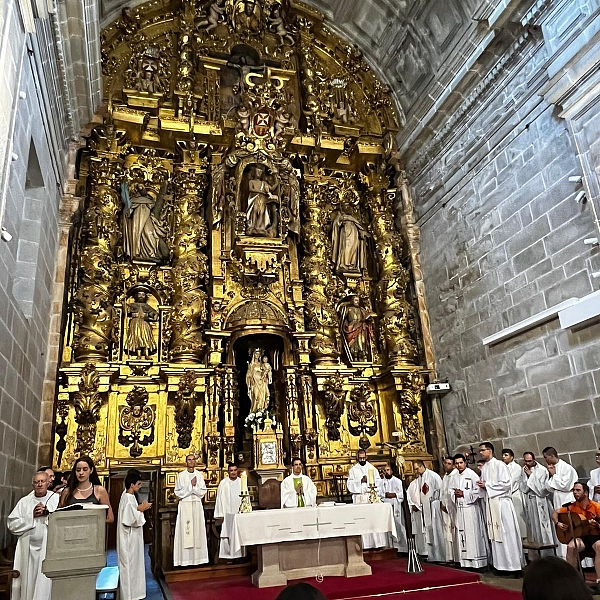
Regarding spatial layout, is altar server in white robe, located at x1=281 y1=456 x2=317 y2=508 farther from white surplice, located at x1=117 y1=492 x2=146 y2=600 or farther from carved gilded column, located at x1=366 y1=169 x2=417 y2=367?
carved gilded column, located at x1=366 y1=169 x2=417 y2=367

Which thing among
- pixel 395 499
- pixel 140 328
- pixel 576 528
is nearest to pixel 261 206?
pixel 140 328

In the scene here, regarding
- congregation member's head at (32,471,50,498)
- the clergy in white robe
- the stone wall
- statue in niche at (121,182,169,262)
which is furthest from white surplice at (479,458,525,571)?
statue in niche at (121,182,169,262)

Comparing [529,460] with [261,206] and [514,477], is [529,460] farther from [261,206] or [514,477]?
[261,206]

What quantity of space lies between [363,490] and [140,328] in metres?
5.24

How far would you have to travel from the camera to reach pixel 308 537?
718 cm

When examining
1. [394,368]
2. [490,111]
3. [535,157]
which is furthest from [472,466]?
[490,111]

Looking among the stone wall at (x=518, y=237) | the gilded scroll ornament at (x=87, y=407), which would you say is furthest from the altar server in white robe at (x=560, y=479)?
the gilded scroll ornament at (x=87, y=407)

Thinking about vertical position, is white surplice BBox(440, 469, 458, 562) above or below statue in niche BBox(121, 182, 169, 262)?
below

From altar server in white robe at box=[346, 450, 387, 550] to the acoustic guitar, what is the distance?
3.46 m

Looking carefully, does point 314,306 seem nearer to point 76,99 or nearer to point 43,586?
point 76,99

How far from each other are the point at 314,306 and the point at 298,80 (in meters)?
6.41

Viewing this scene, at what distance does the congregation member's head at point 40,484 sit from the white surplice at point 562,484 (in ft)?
20.3

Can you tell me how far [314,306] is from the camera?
11984mm

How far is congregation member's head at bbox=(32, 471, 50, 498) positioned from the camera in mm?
5660
